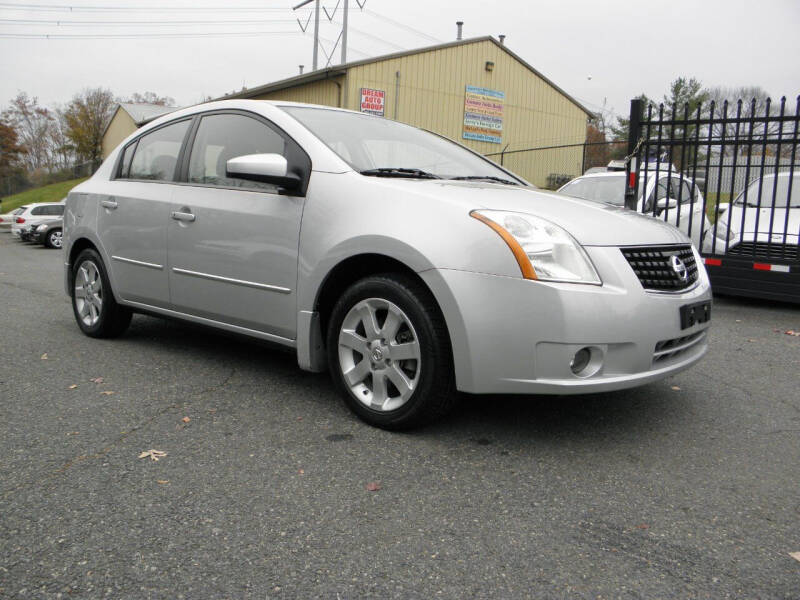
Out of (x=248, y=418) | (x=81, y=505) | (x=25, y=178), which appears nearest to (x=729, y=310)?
(x=248, y=418)

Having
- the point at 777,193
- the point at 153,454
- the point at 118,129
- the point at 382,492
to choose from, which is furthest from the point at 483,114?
the point at 118,129

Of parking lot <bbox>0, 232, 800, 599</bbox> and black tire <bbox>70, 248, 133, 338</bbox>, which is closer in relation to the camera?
parking lot <bbox>0, 232, 800, 599</bbox>

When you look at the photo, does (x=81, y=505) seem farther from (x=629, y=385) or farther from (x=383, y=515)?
(x=629, y=385)

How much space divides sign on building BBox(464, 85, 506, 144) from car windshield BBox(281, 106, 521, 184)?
2224 centimetres

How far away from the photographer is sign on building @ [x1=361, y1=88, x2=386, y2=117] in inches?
883

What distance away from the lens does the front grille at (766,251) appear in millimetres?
7277

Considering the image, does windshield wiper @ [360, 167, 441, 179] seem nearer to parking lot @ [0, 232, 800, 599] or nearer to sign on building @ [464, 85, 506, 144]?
parking lot @ [0, 232, 800, 599]

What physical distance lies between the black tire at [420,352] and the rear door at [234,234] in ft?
1.81

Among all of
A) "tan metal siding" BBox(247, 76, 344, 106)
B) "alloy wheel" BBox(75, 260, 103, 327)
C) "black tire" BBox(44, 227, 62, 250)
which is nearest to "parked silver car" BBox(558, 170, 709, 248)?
"alloy wheel" BBox(75, 260, 103, 327)

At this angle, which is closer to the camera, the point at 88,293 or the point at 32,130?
the point at 88,293

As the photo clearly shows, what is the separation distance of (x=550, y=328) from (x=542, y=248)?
0.35 m

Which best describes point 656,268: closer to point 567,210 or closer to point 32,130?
point 567,210

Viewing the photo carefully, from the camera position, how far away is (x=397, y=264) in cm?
333

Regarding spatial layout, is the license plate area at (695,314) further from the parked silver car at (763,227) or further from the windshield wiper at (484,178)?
the parked silver car at (763,227)
